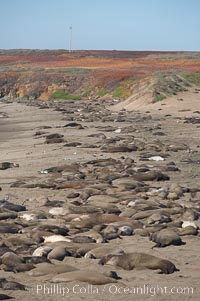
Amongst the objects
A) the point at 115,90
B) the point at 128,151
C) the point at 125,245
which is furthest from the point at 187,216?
the point at 115,90

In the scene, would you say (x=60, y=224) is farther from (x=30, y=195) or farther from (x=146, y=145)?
(x=146, y=145)

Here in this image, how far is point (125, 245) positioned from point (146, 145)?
414 inches

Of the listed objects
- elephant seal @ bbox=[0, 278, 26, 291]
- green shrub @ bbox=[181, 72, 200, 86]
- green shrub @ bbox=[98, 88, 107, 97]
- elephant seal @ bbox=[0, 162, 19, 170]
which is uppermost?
green shrub @ bbox=[181, 72, 200, 86]

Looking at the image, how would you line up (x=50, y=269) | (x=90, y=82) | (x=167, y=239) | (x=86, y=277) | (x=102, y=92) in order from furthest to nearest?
(x=90, y=82), (x=102, y=92), (x=167, y=239), (x=50, y=269), (x=86, y=277)

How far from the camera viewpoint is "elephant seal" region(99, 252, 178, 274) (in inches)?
280

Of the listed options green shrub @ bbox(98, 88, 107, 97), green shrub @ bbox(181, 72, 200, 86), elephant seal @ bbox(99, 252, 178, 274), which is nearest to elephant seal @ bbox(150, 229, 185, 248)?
elephant seal @ bbox(99, 252, 178, 274)

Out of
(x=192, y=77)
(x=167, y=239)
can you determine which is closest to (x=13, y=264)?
(x=167, y=239)

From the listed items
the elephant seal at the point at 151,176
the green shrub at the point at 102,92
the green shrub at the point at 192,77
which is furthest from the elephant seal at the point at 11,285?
the green shrub at the point at 102,92

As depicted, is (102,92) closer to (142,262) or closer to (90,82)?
(90,82)

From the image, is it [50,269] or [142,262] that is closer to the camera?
[50,269]

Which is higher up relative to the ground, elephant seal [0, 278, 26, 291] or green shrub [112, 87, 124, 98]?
elephant seal [0, 278, 26, 291]

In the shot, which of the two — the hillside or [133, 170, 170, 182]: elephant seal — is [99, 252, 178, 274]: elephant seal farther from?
the hillside

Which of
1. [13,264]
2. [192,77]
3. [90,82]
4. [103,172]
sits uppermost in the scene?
[192,77]

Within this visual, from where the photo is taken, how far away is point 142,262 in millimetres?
7184
